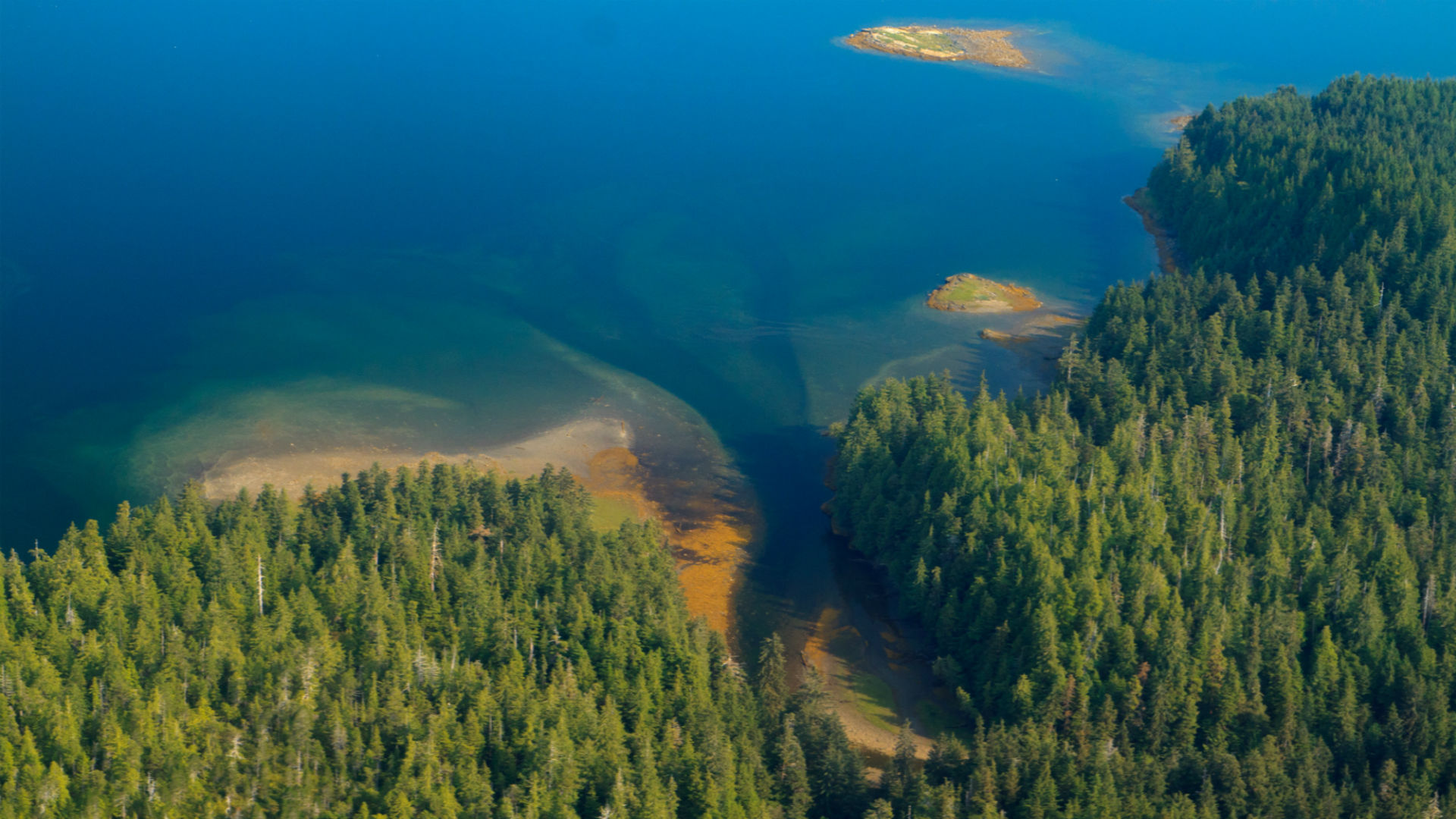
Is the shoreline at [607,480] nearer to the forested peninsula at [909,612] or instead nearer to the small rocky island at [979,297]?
the forested peninsula at [909,612]

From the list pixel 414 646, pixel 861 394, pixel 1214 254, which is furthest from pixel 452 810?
pixel 1214 254

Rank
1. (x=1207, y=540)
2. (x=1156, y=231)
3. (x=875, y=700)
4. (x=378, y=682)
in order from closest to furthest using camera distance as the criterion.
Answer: (x=378, y=682) → (x=1207, y=540) → (x=875, y=700) → (x=1156, y=231)

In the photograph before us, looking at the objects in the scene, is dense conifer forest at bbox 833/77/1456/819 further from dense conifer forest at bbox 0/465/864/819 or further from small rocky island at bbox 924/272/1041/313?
small rocky island at bbox 924/272/1041/313

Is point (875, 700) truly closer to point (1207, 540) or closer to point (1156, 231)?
point (1207, 540)

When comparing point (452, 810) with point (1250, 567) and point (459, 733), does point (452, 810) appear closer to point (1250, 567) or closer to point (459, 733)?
point (459, 733)

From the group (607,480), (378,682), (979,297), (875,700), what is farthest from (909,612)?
(979,297)

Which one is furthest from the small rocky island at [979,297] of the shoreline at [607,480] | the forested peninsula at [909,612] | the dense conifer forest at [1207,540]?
the shoreline at [607,480]
